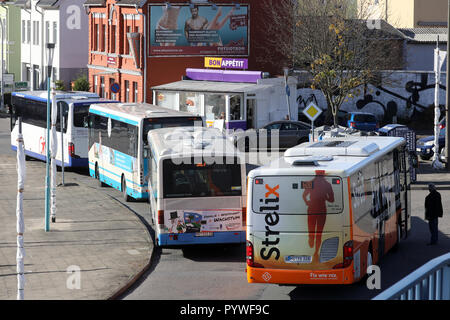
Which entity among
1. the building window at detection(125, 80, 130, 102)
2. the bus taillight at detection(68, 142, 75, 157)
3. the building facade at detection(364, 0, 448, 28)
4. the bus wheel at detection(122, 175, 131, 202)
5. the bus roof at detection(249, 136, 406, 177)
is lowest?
the bus wheel at detection(122, 175, 131, 202)

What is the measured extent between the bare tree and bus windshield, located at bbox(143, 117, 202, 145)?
666 inches

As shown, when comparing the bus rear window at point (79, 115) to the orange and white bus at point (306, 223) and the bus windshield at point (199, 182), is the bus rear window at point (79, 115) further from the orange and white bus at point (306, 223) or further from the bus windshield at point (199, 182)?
the orange and white bus at point (306, 223)

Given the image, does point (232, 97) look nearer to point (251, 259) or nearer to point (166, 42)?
point (166, 42)

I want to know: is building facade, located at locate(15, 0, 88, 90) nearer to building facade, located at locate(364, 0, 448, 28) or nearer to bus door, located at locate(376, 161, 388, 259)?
Result: building facade, located at locate(364, 0, 448, 28)

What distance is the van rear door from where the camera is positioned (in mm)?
13570

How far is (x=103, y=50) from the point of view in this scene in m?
57.2

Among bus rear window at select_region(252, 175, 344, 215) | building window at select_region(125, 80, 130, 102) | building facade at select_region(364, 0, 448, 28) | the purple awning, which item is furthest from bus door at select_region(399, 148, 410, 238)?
building facade at select_region(364, 0, 448, 28)

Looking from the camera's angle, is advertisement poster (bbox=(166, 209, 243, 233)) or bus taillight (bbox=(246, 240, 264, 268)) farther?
advertisement poster (bbox=(166, 209, 243, 233))

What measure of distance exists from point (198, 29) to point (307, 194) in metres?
36.5

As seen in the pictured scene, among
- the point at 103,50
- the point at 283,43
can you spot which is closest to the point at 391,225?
the point at 283,43

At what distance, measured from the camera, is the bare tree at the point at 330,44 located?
43.4m

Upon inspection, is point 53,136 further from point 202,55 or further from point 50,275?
point 202,55

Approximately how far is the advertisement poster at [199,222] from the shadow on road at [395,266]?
294cm
